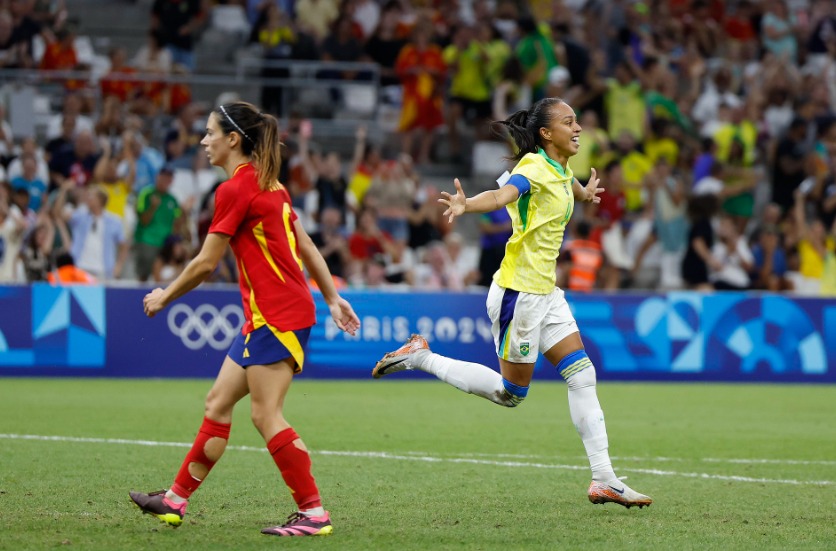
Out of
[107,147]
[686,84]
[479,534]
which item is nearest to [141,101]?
[107,147]

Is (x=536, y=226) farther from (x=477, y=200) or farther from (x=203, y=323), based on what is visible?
(x=203, y=323)

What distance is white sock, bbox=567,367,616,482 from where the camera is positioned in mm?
7758

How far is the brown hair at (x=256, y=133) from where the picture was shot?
667cm

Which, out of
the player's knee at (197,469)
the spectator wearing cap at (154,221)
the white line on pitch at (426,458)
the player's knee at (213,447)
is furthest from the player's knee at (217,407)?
the spectator wearing cap at (154,221)

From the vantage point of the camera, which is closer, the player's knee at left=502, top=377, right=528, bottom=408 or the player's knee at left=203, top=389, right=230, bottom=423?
the player's knee at left=203, top=389, right=230, bottom=423

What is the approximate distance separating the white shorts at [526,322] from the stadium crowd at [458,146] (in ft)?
35.9

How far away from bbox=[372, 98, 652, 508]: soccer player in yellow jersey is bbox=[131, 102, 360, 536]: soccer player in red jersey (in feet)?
4.62

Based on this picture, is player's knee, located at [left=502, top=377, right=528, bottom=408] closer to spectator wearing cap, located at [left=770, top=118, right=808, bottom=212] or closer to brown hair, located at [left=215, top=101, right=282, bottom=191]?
brown hair, located at [left=215, top=101, right=282, bottom=191]

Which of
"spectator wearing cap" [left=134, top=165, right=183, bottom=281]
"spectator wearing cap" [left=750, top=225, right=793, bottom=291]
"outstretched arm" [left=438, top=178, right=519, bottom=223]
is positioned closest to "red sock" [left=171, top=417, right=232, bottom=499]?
"outstretched arm" [left=438, top=178, right=519, bottom=223]

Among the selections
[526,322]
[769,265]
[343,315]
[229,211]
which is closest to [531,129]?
[526,322]

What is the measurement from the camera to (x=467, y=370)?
8.16 metres

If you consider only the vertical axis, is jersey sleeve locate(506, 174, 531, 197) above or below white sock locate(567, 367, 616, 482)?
above

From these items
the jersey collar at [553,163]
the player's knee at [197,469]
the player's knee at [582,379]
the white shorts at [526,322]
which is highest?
the jersey collar at [553,163]

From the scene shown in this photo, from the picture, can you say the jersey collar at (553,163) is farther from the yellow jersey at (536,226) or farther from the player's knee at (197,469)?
the player's knee at (197,469)
